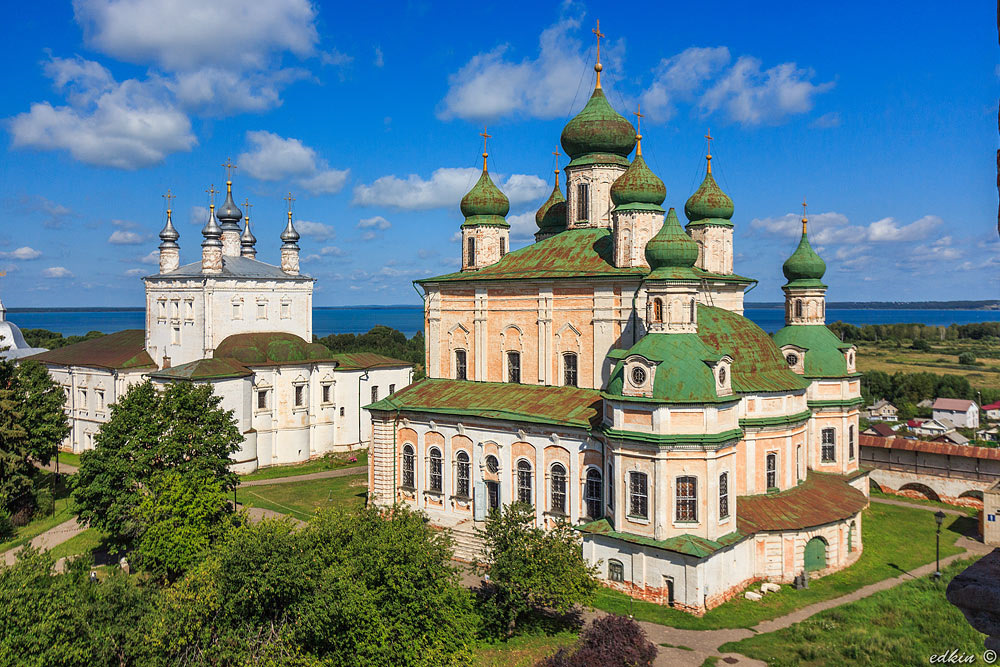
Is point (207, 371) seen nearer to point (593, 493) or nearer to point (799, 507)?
point (593, 493)

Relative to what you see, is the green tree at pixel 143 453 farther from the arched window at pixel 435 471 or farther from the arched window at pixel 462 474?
the arched window at pixel 462 474

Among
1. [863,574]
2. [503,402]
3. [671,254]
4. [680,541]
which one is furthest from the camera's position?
[503,402]

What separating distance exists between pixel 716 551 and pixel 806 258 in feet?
55.4

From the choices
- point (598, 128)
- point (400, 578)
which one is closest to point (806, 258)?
point (598, 128)

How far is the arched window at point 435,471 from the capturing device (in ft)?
95.1

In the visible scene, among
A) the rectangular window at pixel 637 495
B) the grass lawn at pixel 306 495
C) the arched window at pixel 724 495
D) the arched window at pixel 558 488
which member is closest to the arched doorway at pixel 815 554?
the arched window at pixel 724 495

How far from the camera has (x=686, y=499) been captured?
2184 cm

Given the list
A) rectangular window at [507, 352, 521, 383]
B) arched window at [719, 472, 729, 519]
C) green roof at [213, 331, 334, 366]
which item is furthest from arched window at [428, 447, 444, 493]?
green roof at [213, 331, 334, 366]

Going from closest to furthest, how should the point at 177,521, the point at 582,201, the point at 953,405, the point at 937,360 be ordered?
the point at 177,521 < the point at 582,201 < the point at 953,405 < the point at 937,360

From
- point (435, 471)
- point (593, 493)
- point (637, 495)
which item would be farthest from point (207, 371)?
point (637, 495)

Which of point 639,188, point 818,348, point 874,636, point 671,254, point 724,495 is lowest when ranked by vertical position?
point 874,636

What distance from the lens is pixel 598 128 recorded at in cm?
3203

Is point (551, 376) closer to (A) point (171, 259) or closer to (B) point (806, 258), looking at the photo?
(B) point (806, 258)

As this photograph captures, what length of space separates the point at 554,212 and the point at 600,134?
20.5 feet
